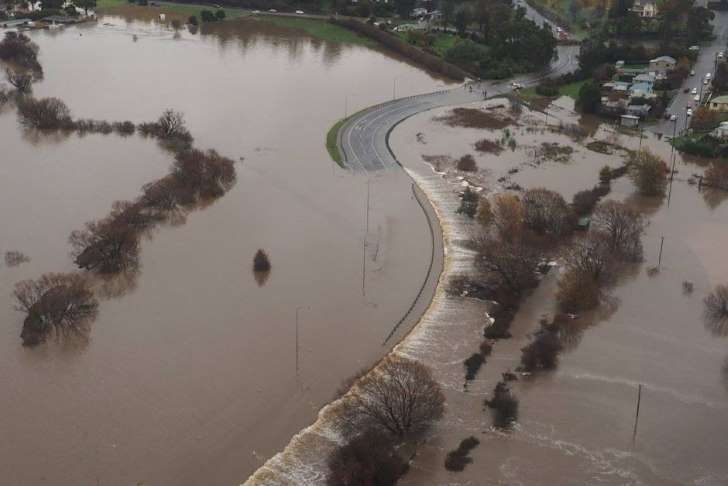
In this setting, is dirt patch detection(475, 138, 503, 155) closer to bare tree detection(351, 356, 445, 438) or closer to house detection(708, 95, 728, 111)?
house detection(708, 95, 728, 111)

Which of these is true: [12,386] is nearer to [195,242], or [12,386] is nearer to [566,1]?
[195,242]

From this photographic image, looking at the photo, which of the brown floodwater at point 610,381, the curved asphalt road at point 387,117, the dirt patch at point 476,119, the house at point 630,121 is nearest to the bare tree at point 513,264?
the brown floodwater at point 610,381

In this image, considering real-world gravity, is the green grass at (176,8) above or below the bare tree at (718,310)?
above

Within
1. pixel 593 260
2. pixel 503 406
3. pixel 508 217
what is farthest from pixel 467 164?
pixel 503 406

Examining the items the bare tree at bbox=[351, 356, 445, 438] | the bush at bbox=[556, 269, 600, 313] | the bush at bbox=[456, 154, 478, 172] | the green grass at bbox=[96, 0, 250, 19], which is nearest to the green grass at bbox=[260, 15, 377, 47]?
the green grass at bbox=[96, 0, 250, 19]

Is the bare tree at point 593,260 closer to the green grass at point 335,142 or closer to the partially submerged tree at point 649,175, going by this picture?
the partially submerged tree at point 649,175

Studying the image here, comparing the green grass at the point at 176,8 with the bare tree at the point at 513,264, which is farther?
the green grass at the point at 176,8

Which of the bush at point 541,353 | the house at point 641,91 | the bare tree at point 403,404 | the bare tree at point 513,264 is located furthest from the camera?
the house at point 641,91
